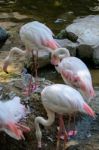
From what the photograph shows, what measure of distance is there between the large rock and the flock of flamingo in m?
1.93

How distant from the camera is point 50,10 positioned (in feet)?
36.1

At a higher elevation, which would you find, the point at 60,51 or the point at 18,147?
the point at 60,51

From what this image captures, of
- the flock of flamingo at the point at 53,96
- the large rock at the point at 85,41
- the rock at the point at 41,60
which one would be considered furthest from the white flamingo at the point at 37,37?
the large rock at the point at 85,41

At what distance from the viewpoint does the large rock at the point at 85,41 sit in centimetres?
790

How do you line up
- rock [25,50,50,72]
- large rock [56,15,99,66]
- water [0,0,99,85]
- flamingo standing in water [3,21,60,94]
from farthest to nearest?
water [0,0,99,85], large rock [56,15,99,66], rock [25,50,50,72], flamingo standing in water [3,21,60,94]

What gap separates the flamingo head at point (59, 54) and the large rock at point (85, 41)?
5.77 feet

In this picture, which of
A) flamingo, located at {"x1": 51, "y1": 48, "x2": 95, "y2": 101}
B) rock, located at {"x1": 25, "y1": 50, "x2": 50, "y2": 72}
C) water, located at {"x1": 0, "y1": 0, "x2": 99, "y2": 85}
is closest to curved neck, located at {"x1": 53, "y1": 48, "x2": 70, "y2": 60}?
flamingo, located at {"x1": 51, "y1": 48, "x2": 95, "y2": 101}

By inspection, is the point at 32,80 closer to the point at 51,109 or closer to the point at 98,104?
the point at 98,104

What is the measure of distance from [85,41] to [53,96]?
11.2 feet

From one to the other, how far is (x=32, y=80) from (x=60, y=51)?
21.8 inches

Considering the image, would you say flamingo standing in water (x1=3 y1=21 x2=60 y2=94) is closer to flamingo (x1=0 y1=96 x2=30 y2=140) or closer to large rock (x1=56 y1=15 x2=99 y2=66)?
flamingo (x1=0 y1=96 x2=30 y2=140)

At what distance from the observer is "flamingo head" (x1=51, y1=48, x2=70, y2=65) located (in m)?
5.93

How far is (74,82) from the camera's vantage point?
548 centimetres

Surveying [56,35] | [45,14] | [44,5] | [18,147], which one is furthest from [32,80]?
[44,5]
